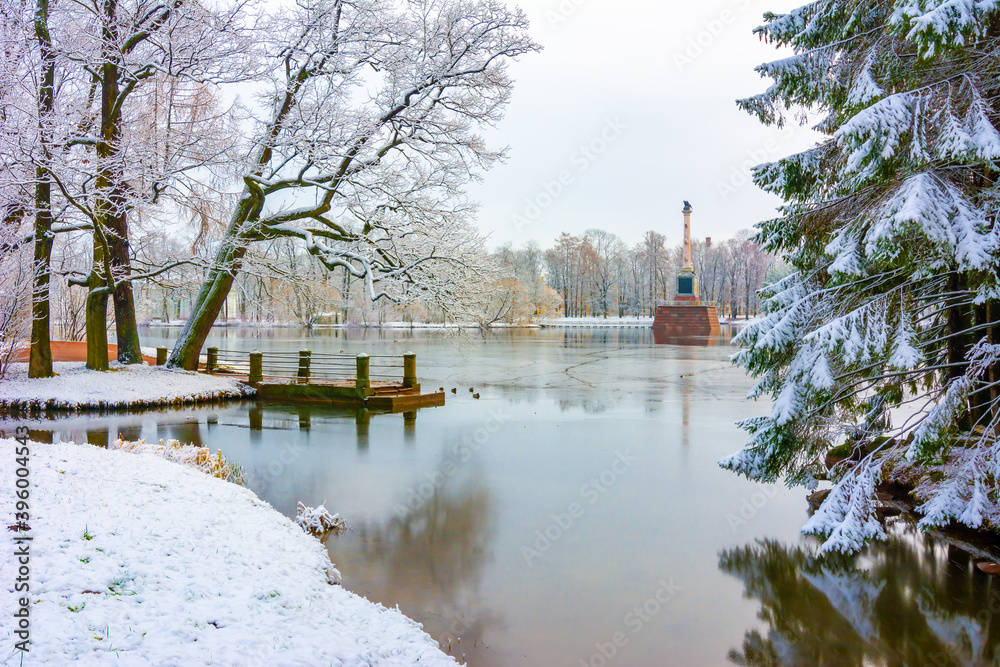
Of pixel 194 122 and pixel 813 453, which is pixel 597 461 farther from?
pixel 194 122

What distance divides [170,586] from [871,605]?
6150 millimetres

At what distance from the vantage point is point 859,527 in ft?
19.7

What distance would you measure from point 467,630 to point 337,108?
15.7 metres

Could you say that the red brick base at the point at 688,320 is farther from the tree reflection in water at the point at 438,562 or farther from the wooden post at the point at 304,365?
the tree reflection in water at the point at 438,562

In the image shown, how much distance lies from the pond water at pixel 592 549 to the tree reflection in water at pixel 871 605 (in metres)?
0.02

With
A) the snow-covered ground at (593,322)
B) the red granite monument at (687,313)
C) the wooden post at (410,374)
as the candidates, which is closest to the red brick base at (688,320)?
the red granite monument at (687,313)

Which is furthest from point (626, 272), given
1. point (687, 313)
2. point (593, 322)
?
point (687, 313)

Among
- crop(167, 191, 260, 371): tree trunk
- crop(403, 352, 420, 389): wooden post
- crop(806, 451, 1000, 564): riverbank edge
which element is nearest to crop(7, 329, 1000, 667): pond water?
crop(806, 451, 1000, 564): riverbank edge

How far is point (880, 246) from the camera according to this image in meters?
5.97

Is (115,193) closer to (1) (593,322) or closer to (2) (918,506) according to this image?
(2) (918,506)

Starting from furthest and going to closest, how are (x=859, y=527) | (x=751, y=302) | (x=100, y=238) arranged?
1. (x=751, y=302)
2. (x=100, y=238)
3. (x=859, y=527)

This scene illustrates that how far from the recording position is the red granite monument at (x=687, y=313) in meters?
65.9

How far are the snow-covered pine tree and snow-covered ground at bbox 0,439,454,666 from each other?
448 cm

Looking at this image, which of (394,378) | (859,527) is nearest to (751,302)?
(394,378)
